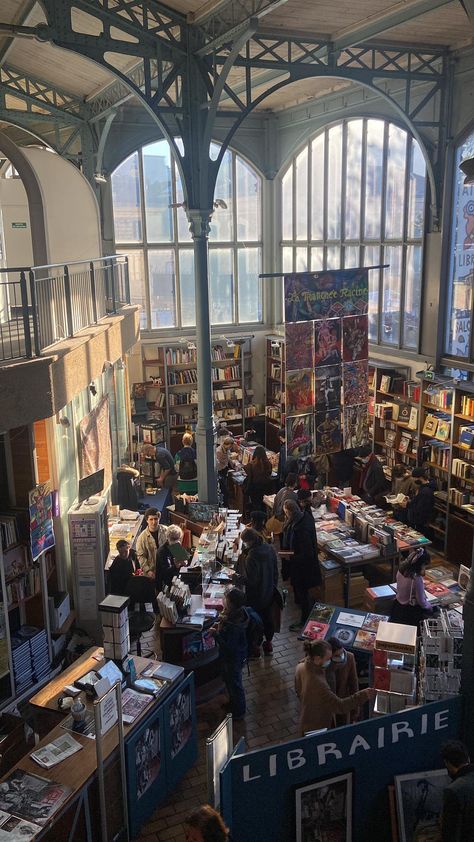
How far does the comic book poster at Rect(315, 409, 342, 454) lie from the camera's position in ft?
35.2

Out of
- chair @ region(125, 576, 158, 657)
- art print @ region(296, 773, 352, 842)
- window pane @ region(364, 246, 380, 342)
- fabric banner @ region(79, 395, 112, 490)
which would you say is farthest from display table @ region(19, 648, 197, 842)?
window pane @ region(364, 246, 380, 342)

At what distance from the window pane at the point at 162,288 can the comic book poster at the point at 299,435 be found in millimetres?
7113

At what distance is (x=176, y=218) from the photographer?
16.4 m

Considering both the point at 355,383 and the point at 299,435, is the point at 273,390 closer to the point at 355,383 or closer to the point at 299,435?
the point at 355,383

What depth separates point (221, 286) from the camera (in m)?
17.3

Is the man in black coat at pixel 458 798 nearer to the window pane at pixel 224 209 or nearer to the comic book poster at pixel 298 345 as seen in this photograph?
the comic book poster at pixel 298 345

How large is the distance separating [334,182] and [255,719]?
457 inches

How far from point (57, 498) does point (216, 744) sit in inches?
169

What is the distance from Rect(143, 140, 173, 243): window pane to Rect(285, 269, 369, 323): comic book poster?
6.98m

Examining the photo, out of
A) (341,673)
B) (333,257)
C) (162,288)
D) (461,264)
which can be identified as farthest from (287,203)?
(341,673)

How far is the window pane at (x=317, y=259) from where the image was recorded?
15906 millimetres

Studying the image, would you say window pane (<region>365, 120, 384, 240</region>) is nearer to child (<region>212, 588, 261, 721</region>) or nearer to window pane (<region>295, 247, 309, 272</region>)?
window pane (<region>295, 247, 309, 272</region>)

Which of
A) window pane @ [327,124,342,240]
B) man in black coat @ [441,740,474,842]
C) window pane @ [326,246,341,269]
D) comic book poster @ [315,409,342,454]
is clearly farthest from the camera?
window pane @ [326,246,341,269]

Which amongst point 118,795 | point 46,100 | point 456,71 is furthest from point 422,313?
point 118,795
